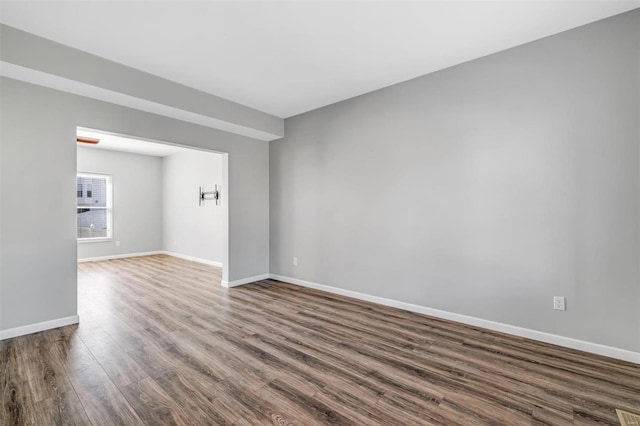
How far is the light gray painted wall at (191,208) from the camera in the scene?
6.51 metres

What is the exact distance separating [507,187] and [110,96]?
4.29 m

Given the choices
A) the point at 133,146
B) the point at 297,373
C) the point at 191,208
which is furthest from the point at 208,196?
the point at 297,373

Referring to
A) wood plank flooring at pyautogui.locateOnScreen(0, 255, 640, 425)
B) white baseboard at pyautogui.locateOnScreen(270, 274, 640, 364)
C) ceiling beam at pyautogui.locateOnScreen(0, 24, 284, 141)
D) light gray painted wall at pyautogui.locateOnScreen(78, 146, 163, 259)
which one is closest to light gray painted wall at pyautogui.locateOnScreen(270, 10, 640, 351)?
white baseboard at pyautogui.locateOnScreen(270, 274, 640, 364)

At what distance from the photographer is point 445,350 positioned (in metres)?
2.48

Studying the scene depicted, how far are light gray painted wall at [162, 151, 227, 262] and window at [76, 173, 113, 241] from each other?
1.30 m

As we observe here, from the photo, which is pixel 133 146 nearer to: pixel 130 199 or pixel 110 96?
pixel 130 199

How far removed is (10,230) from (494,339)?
4.72 metres

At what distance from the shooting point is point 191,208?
714 centimetres

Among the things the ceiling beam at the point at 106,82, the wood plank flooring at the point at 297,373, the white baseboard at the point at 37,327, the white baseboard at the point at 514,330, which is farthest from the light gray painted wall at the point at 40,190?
the white baseboard at the point at 514,330

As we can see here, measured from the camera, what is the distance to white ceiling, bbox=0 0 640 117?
2.24m

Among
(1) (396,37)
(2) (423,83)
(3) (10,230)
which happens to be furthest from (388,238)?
(3) (10,230)

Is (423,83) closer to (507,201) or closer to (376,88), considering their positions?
(376,88)

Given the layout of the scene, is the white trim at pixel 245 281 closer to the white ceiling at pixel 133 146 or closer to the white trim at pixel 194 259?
the white trim at pixel 194 259

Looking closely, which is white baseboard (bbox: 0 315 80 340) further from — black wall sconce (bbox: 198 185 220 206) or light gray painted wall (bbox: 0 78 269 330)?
black wall sconce (bbox: 198 185 220 206)
